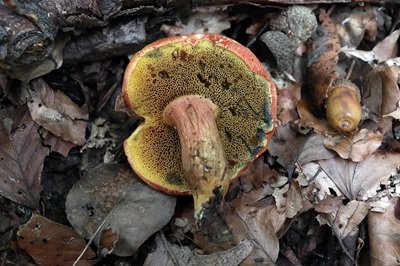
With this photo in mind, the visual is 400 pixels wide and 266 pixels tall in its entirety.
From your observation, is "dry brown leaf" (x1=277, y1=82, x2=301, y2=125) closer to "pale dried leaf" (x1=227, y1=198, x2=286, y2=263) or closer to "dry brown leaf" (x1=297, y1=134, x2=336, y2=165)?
"dry brown leaf" (x1=297, y1=134, x2=336, y2=165)

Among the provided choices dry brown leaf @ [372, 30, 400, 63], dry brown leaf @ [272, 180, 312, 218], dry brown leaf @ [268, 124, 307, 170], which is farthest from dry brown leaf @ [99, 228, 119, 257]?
dry brown leaf @ [372, 30, 400, 63]

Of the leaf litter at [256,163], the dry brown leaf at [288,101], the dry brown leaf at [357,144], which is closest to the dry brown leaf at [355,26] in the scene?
the leaf litter at [256,163]

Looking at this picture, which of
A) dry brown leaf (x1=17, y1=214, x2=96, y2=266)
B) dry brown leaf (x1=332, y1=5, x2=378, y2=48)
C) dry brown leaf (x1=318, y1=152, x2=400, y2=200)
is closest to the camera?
dry brown leaf (x1=17, y1=214, x2=96, y2=266)

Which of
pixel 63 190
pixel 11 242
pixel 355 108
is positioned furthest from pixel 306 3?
pixel 11 242

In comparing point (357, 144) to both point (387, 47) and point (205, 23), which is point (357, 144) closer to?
point (387, 47)

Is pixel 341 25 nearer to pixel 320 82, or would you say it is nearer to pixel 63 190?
pixel 320 82
